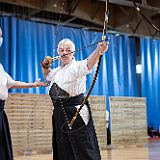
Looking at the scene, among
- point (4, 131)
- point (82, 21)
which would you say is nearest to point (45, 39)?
point (82, 21)

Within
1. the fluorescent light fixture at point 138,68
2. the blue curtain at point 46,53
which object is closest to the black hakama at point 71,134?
the blue curtain at point 46,53

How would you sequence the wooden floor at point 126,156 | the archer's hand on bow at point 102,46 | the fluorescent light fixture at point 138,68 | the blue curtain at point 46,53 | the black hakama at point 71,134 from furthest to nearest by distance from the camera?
the fluorescent light fixture at point 138,68
the blue curtain at point 46,53
the wooden floor at point 126,156
the black hakama at point 71,134
the archer's hand on bow at point 102,46

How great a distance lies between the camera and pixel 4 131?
8.17 feet

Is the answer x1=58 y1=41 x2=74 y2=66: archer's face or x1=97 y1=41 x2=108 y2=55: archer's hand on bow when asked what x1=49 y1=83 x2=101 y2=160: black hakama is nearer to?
x1=58 y1=41 x2=74 y2=66: archer's face

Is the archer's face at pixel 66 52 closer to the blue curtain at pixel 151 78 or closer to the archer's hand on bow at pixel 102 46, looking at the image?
the archer's hand on bow at pixel 102 46

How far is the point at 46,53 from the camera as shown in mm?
7188

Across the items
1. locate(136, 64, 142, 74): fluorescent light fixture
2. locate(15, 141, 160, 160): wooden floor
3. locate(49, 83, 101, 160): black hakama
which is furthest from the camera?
locate(136, 64, 142, 74): fluorescent light fixture

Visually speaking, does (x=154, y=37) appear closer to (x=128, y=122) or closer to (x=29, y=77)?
(x=128, y=122)

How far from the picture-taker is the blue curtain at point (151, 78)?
9188 mm

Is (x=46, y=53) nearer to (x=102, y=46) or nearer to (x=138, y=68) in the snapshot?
(x=138, y=68)

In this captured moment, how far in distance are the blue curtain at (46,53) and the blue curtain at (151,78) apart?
442 mm

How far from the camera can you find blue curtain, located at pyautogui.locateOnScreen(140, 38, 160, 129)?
30.1 ft

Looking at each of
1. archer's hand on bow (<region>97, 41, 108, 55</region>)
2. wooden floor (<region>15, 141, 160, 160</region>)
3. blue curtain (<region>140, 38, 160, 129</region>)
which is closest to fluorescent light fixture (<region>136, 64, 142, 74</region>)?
blue curtain (<region>140, 38, 160, 129</region>)

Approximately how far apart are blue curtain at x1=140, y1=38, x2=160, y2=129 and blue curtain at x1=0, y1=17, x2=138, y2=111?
442 mm
